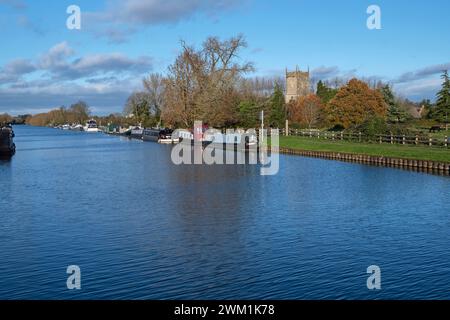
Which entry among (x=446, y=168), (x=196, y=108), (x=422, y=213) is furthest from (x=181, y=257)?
(x=196, y=108)

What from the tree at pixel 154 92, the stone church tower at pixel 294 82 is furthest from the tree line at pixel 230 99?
the stone church tower at pixel 294 82

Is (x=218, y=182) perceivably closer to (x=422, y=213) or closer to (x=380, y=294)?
(x=422, y=213)

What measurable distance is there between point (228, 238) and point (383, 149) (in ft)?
113

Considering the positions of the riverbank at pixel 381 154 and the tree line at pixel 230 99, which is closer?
the riverbank at pixel 381 154

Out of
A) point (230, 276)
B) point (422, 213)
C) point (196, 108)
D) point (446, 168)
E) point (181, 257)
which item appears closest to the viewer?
point (230, 276)

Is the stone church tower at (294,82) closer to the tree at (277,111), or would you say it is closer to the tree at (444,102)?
the tree at (277,111)

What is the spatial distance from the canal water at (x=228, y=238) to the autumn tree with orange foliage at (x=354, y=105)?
43.9 metres

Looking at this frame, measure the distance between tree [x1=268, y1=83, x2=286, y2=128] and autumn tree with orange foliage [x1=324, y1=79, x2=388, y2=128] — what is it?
1097 centimetres

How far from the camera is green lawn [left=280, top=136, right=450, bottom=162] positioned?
1684 inches

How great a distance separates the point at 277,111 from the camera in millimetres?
94125

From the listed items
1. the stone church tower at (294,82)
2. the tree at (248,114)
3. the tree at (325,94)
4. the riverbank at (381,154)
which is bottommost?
the riverbank at (381,154)

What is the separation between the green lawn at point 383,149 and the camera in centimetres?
4278

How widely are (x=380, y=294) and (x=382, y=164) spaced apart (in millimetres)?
32812

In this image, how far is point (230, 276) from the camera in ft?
47.7
